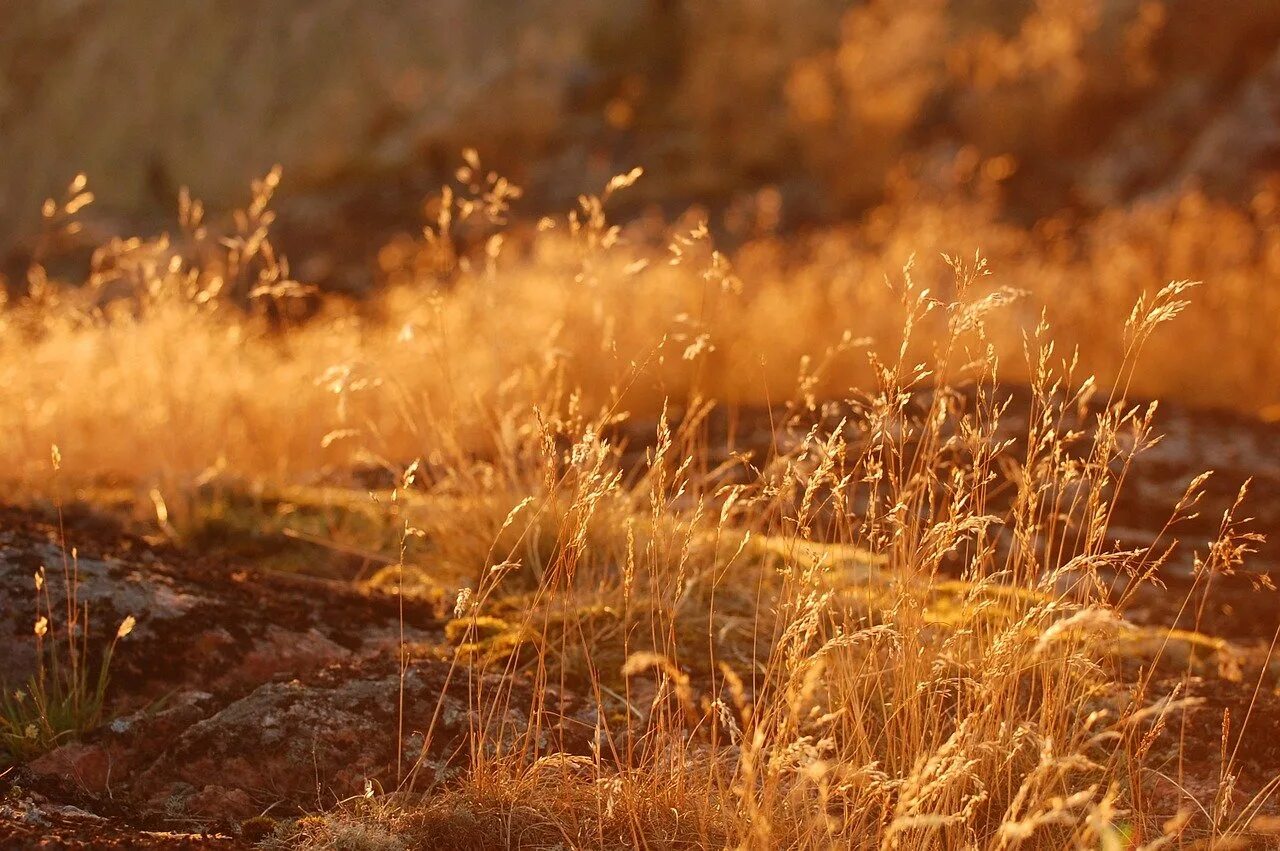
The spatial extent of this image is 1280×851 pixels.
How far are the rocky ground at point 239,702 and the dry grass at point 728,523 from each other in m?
0.12

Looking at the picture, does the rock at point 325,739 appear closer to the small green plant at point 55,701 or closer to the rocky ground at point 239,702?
the rocky ground at point 239,702

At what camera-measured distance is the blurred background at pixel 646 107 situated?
41.7 ft

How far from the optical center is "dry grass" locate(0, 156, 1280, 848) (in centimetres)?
197

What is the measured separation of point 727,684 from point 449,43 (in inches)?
717

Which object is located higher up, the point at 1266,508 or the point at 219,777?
the point at 219,777

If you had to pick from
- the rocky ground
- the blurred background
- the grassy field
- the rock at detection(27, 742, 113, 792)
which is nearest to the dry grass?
the grassy field

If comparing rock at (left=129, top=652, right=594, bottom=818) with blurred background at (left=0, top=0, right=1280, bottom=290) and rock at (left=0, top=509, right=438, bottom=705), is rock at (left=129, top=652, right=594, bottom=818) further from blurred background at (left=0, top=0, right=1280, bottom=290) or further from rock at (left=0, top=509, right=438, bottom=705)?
blurred background at (left=0, top=0, right=1280, bottom=290)

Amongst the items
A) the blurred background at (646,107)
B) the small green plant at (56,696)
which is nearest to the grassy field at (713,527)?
the small green plant at (56,696)

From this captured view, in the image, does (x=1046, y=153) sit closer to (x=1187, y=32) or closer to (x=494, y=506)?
(x=1187, y=32)

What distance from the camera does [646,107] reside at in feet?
55.4

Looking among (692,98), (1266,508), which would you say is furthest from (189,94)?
(1266,508)

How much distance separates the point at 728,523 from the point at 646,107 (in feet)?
46.0

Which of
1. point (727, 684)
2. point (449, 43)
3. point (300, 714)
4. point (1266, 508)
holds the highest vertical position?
point (449, 43)

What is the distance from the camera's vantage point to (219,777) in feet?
7.32
